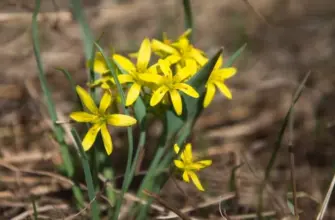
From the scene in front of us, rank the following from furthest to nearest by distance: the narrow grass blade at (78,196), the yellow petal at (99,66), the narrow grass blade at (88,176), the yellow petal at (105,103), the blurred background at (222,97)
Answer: the blurred background at (222,97) → the narrow grass blade at (78,196) → the yellow petal at (99,66) → the yellow petal at (105,103) → the narrow grass blade at (88,176)

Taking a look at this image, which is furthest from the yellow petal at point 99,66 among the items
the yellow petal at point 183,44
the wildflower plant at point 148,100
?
the yellow petal at point 183,44

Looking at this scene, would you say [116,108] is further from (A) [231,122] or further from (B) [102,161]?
(A) [231,122]

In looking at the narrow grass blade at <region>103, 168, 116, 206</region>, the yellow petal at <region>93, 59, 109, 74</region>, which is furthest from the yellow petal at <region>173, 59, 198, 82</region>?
the narrow grass blade at <region>103, 168, 116, 206</region>

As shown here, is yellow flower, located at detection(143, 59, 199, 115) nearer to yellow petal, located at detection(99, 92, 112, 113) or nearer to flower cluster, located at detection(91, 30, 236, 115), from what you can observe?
flower cluster, located at detection(91, 30, 236, 115)

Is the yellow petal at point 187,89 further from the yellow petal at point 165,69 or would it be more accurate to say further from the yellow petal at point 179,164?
the yellow petal at point 179,164

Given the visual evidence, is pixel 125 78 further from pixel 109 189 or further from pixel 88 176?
pixel 109 189

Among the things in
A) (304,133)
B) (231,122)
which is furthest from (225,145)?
(304,133)
